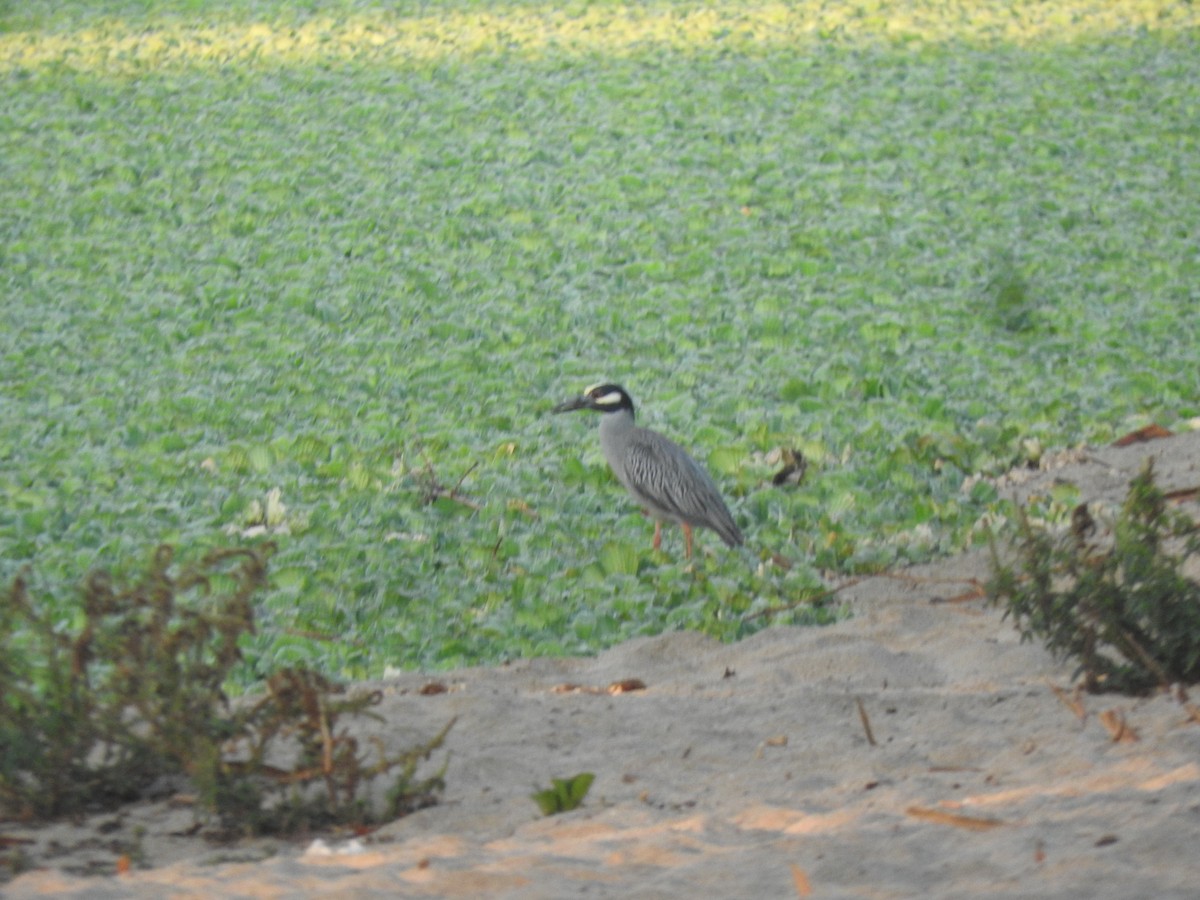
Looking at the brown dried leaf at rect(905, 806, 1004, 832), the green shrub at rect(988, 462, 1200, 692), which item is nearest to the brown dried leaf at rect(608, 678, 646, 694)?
the green shrub at rect(988, 462, 1200, 692)

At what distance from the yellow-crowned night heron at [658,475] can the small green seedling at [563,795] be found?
2.24 meters

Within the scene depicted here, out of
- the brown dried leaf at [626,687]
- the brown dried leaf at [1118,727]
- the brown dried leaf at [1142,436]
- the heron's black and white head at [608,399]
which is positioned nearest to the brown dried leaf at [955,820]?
the brown dried leaf at [1118,727]

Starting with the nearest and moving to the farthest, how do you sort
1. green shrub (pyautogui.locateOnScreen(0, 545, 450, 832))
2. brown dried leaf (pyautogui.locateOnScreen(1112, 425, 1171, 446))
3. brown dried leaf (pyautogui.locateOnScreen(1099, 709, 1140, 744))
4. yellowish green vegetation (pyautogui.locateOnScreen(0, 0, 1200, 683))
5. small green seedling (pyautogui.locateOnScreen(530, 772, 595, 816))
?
green shrub (pyautogui.locateOnScreen(0, 545, 450, 832)) → small green seedling (pyautogui.locateOnScreen(530, 772, 595, 816)) → brown dried leaf (pyautogui.locateOnScreen(1099, 709, 1140, 744)) → yellowish green vegetation (pyautogui.locateOnScreen(0, 0, 1200, 683)) → brown dried leaf (pyautogui.locateOnScreen(1112, 425, 1171, 446))

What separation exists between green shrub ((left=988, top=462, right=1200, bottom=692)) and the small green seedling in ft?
3.54

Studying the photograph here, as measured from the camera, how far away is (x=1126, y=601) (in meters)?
3.22

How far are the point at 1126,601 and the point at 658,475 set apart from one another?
2018mm

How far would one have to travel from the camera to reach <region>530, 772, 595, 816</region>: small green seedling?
269 centimetres

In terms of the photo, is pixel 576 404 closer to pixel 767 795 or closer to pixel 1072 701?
pixel 1072 701

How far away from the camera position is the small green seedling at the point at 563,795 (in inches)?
106

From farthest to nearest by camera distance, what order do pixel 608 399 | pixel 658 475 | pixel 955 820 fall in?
pixel 608 399 < pixel 658 475 < pixel 955 820

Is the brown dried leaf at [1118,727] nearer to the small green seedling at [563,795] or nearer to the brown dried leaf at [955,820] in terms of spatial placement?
the brown dried leaf at [955,820]

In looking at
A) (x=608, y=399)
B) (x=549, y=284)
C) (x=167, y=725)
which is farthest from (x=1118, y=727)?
(x=549, y=284)

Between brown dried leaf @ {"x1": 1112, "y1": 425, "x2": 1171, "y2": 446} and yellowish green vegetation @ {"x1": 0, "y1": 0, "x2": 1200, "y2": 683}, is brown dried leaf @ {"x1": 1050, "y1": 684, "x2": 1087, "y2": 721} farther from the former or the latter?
→ brown dried leaf @ {"x1": 1112, "y1": 425, "x2": 1171, "y2": 446}

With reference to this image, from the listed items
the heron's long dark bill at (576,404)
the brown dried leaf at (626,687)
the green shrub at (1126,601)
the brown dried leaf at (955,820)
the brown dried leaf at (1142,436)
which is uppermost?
the heron's long dark bill at (576,404)
